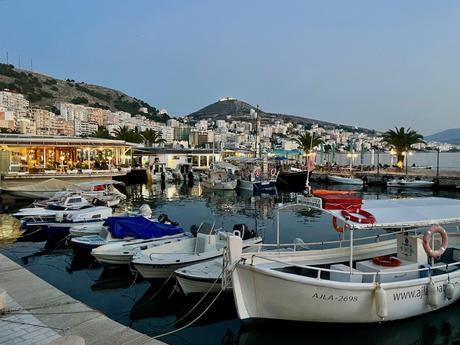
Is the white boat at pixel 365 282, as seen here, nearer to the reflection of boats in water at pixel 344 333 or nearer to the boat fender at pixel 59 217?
the reflection of boats in water at pixel 344 333

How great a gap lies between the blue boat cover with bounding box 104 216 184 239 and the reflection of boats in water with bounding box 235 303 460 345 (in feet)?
22.1

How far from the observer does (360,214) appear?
368 inches

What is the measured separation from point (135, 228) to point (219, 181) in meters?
32.6

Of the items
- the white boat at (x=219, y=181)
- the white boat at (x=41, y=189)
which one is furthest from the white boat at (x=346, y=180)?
the white boat at (x=41, y=189)

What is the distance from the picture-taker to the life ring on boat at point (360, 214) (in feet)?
29.4

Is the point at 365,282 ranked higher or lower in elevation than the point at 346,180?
lower

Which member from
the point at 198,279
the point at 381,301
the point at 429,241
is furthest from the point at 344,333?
the point at 198,279

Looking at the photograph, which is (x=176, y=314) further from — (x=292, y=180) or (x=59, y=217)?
(x=292, y=180)

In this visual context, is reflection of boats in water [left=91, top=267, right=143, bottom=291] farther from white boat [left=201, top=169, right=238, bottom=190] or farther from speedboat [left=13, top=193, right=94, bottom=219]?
white boat [left=201, top=169, right=238, bottom=190]

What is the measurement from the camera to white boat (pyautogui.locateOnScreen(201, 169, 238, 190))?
46.4m

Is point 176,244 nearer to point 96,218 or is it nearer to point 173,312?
point 173,312

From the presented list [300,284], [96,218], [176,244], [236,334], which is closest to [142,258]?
[176,244]

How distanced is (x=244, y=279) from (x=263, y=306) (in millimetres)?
804

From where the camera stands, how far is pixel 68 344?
451 cm
